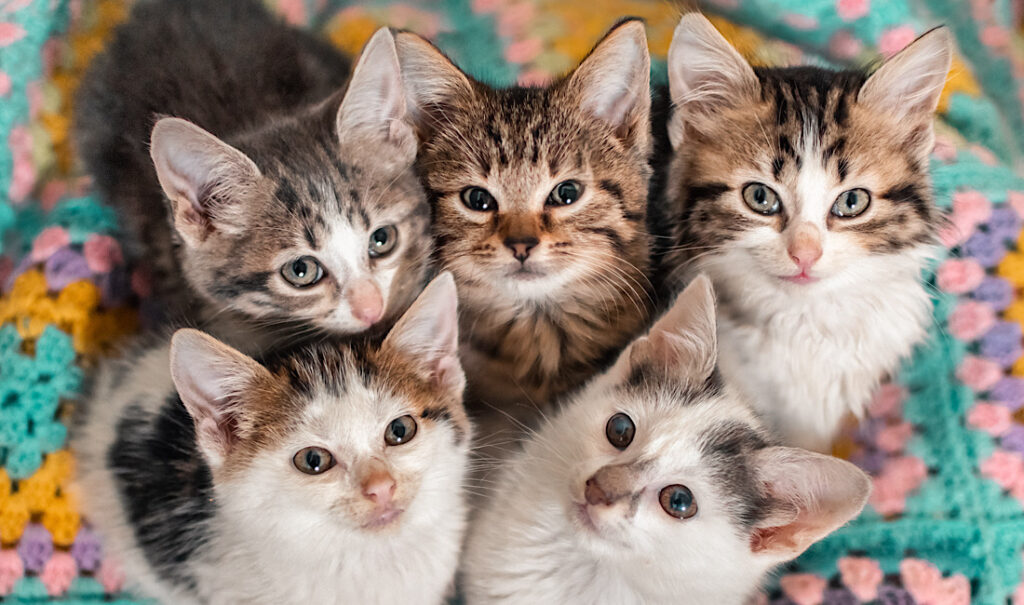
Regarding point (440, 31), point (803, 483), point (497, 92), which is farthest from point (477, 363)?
point (440, 31)

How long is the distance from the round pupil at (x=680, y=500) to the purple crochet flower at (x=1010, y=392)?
2.71 ft

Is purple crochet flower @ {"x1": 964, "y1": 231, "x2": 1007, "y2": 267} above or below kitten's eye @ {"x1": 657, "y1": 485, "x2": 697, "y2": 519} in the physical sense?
above

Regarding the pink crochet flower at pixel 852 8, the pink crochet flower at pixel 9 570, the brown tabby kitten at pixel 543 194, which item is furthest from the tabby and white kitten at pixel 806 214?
the pink crochet flower at pixel 9 570

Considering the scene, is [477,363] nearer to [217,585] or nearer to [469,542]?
[469,542]

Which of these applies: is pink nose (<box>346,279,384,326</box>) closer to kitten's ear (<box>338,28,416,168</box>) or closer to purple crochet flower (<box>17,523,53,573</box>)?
kitten's ear (<box>338,28,416,168</box>)

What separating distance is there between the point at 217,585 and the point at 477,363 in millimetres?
647

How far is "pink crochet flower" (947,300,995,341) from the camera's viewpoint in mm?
1701

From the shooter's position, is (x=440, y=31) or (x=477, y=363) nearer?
(x=477, y=363)

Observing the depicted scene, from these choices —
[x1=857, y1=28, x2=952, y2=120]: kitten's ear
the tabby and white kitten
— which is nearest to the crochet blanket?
the tabby and white kitten

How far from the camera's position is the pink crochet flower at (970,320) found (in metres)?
1.70

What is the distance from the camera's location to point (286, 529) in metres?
1.26

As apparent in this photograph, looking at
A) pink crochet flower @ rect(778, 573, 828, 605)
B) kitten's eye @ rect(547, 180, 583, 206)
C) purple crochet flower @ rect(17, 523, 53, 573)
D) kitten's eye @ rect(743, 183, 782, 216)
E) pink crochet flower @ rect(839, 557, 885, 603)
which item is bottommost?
purple crochet flower @ rect(17, 523, 53, 573)

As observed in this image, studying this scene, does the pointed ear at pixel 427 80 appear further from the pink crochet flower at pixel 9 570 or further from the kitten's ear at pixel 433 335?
the pink crochet flower at pixel 9 570

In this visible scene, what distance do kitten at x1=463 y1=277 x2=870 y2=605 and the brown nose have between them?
255 mm
